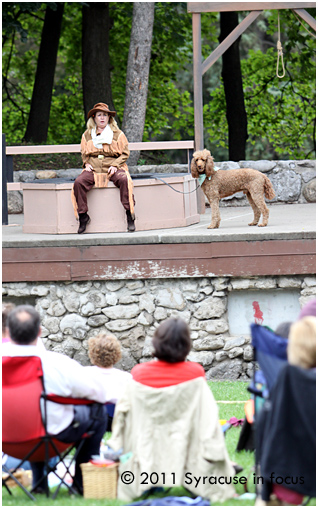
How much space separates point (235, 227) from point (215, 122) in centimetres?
1160

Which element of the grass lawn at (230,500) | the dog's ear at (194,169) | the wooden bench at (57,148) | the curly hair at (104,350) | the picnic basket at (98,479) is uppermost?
the wooden bench at (57,148)

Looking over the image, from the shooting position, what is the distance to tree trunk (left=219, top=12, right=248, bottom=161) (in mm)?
15125

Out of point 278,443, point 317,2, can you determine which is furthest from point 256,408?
point 317,2

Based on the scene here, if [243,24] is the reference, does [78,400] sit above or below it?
below

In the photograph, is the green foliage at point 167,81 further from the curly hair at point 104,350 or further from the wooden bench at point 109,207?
the curly hair at point 104,350

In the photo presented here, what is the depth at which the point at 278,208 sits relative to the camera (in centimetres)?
1130

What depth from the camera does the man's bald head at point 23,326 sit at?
4.28 meters

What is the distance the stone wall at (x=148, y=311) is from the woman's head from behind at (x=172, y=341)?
3810 mm

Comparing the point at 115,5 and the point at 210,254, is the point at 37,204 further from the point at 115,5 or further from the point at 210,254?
the point at 115,5

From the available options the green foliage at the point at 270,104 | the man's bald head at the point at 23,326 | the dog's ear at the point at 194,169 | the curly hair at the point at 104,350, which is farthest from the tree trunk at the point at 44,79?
the man's bald head at the point at 23,326

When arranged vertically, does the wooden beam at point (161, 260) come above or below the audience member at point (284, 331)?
above

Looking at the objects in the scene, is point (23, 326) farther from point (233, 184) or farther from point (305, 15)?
point (305, 15)

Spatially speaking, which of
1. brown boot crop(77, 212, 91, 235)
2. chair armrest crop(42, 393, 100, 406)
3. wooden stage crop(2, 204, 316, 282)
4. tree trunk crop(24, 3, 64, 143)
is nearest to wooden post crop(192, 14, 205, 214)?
brown boot crop(77, 212, 91, 235)

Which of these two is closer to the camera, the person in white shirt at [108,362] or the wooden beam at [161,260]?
the person in white shirt at [108,362]
